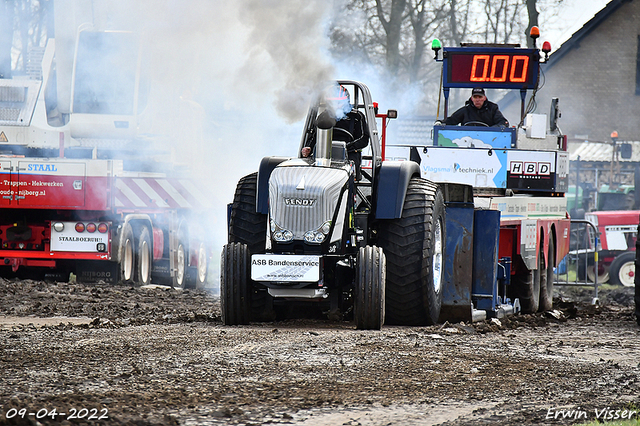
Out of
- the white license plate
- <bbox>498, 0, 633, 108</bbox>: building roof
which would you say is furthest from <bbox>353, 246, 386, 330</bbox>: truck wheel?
<bbox>498, 0, 633, 108</bbox>: building roof

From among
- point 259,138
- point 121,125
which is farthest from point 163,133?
point 259,138

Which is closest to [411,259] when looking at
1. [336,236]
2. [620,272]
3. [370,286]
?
[370,286]

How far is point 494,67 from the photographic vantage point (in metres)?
13.6

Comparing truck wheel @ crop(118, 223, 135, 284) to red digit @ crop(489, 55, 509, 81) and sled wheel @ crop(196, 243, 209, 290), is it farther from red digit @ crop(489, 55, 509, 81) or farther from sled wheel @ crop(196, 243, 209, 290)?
red digit @ crop(489, 55, 509, 81)

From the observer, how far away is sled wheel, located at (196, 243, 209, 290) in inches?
669

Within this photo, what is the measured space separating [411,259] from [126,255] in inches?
290

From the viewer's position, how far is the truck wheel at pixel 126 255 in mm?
14444

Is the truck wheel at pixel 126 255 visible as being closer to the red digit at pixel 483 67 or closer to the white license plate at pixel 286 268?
the red digit at pixel 483 67

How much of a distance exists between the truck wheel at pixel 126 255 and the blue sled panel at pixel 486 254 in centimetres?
640

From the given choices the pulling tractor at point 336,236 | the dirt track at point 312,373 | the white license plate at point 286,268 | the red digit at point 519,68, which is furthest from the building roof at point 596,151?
the white license plate at point 286,268

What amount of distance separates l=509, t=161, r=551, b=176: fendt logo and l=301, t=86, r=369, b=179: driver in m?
3.81

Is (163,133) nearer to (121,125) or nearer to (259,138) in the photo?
(121,125)

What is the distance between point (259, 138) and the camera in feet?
72.1

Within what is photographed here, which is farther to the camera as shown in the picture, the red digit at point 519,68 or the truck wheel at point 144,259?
the truck wheel at point 144,259
